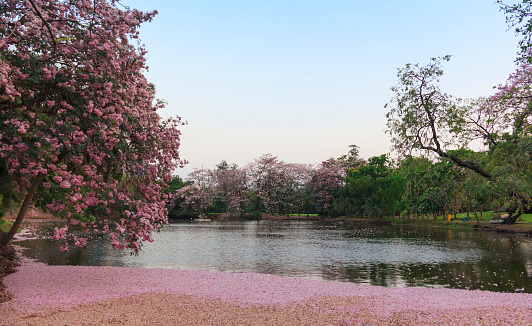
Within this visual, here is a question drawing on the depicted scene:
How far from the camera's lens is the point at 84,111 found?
35.6 feet

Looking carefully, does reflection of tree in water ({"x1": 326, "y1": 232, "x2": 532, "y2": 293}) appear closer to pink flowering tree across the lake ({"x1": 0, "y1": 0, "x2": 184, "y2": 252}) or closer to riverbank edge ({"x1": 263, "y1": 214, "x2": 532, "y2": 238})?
pink flowering tree across the lake ({"x1": 0, "y1": 0, "x2": 184, "y2": 252})

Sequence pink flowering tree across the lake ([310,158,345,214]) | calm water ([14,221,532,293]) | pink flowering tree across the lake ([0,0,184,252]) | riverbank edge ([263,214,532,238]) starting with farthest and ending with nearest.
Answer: pink flowering tree across the lake ([310,158,345,214]), riverbank edge ([263,214,532,238]), calm water ([14,221,532,293]), pink flowering tree across the lake ([0,0,184,252])

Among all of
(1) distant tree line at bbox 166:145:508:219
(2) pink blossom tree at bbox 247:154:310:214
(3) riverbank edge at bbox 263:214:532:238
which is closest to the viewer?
(3) riverbank edge at bbox 263:214:532:238

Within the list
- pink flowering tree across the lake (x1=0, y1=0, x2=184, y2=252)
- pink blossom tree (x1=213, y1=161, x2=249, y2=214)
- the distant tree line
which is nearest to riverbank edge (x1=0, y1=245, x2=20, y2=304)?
pink flowering tree across the lake (x1=0, y1=0, x2=184, y2=252)

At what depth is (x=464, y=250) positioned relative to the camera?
28.7 m

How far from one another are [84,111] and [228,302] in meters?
6.91

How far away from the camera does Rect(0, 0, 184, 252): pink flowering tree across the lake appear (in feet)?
33.0

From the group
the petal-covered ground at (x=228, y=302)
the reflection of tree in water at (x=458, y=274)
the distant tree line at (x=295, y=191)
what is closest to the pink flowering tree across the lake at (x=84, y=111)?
the petal-covered ground at (x=228, y=302)

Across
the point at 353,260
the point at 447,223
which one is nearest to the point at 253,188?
the point at 447,223

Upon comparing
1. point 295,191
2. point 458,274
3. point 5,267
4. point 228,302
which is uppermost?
point 295,191

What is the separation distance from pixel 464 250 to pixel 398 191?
41199 mm

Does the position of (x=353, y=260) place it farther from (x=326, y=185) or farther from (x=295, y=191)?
(x=295, y=191)

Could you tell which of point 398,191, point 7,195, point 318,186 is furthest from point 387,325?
point 318,186

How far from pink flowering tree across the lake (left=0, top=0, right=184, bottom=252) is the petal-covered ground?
6.42 feet
